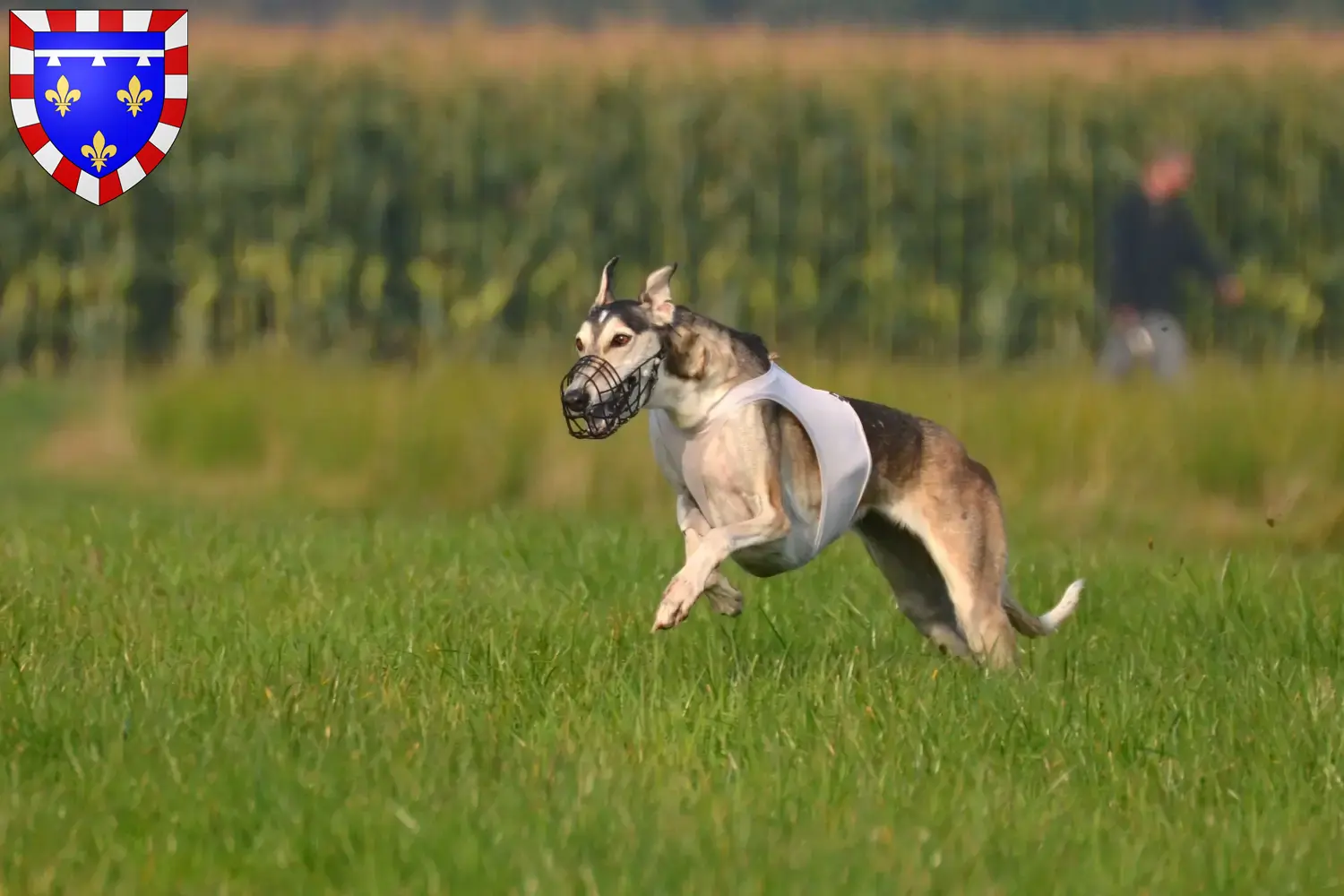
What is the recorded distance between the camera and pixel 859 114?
876 inches

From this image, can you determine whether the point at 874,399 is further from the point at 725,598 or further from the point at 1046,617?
the point at 725,598

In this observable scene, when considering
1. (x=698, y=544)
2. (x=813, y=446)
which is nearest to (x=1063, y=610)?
(x=813, y=446)

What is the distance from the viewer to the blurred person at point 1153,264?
16703mm

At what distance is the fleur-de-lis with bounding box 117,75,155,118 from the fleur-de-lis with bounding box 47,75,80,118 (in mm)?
234

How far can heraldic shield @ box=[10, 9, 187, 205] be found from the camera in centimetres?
1073

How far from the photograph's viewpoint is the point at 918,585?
24.9 ft

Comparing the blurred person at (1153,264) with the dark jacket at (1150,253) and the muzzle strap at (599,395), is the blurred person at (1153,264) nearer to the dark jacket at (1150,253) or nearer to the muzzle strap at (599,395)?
the dark jacket at (1150,253)

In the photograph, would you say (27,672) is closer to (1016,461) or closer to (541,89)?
(1016,461)

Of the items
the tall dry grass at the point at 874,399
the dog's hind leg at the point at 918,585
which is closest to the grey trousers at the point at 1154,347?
the tall dry grass at the point at 874,399

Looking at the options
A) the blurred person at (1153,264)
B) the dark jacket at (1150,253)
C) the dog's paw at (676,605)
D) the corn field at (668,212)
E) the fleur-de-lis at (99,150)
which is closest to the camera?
the dog's paw at (676,605)

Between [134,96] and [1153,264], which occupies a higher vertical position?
[134,96]

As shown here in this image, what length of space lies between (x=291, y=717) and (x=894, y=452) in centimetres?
223

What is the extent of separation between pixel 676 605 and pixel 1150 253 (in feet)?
37.4

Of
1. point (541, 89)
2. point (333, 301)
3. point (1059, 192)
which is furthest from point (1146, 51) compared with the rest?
point (333, 301)
